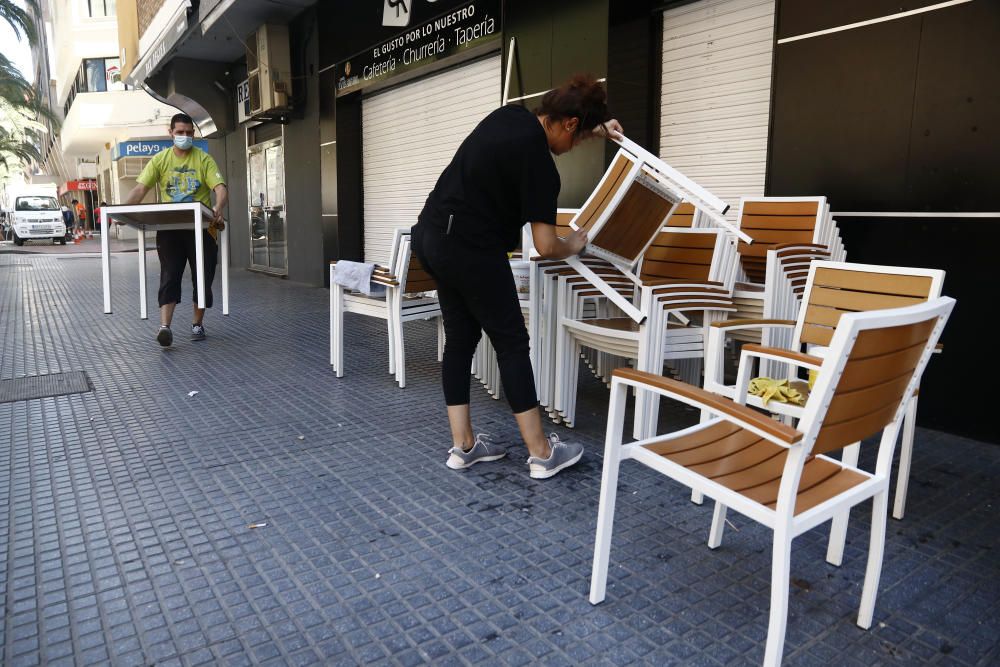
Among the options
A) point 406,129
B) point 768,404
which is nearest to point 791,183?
point 768,404

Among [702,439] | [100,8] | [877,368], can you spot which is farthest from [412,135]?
[100,8]

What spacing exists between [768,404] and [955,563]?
2.75 feet

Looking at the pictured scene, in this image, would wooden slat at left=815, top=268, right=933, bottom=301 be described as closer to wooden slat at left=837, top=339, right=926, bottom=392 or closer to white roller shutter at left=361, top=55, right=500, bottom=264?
wooden slat at left=837, top=339, right=926, bottom=392

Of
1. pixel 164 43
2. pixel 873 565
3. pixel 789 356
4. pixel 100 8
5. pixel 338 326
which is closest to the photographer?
pixel 873 565

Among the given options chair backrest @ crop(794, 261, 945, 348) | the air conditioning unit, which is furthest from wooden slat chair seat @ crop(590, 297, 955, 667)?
Result: the air conditioning unit

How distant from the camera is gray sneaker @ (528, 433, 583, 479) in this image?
10.5ft

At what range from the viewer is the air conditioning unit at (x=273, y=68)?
11445mm

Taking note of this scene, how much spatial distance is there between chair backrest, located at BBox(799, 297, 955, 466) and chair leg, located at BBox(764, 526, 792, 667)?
220mm

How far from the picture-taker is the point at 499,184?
2.92 m

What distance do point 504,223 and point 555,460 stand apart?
1.06 metres

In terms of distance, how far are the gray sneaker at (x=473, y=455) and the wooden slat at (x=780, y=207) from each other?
2164mm

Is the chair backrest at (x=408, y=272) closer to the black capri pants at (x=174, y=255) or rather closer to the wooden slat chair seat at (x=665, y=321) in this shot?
the wooden slat chair seat at (x=665, y=321)

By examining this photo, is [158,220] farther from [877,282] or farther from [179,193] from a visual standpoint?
[877,282]

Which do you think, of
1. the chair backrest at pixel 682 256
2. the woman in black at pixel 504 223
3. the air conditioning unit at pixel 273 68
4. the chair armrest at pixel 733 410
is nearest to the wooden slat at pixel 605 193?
the woman in black at pixel 504 223
